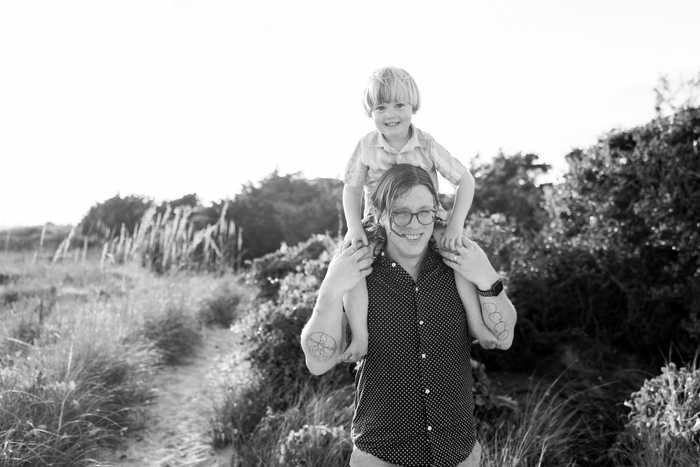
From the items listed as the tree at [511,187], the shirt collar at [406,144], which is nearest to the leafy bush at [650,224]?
the tree at [511,187]

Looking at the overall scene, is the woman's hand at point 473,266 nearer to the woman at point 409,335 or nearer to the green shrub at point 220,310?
the woman at point 409,335

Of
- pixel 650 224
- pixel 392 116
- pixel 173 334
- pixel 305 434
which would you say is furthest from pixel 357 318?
pixel 173 334

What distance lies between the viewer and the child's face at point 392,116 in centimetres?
229

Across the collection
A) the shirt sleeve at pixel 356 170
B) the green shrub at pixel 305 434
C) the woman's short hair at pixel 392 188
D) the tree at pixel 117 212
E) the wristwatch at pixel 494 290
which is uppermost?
the tree at pixel 117 212

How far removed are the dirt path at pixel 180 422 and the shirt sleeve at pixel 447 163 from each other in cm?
321

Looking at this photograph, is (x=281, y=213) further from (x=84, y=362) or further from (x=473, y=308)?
(x=473, y=308)

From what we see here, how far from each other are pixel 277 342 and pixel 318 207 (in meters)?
12.2

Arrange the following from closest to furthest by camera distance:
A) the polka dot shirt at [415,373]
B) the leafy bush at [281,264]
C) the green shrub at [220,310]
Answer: the polka dot shirt at [415,373]
the leafy bush at [281,264]
the green shrub at [220,310]

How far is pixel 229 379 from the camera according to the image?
577 cm

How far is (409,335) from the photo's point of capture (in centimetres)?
222

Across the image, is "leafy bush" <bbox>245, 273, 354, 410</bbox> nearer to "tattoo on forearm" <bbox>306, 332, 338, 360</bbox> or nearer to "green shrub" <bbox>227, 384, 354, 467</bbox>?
"green shrub" <bbox>227, 384, 354, 467</bbox>

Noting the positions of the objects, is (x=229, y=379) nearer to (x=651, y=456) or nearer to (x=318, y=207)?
(x=651, y=456)

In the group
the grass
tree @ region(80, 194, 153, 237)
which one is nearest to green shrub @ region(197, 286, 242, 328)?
the grass

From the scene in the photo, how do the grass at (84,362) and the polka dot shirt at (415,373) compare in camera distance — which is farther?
the grass at (84,362)
